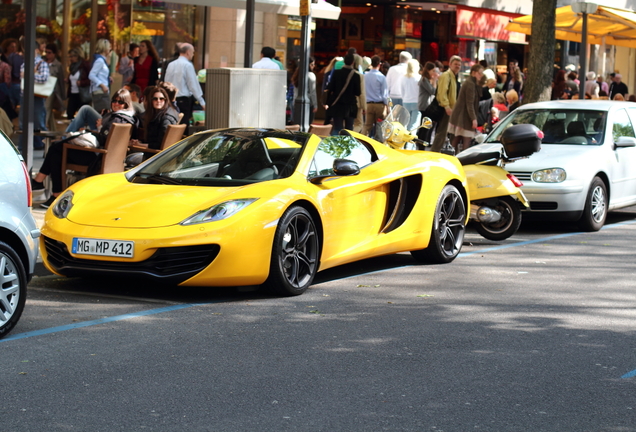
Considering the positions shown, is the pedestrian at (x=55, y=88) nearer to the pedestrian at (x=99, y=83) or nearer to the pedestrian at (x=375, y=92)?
the pedestrian at (x=99, y=83)

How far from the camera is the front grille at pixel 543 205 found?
12.1 meters

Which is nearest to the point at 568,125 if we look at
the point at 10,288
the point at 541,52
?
the point at 541,52

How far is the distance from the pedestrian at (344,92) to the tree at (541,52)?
3126 mm

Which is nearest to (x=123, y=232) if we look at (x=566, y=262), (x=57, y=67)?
(x=566, y=262)

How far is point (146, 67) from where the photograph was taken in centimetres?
1942

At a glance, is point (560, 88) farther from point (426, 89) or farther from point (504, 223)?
point (504, 223)

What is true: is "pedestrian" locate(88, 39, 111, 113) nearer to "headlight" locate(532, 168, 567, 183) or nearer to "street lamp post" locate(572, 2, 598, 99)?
"street lamp post" locate(572, 2, 598, 99)

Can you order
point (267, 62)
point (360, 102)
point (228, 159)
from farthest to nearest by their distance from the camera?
1. point (360, 102)
2. point (267, 62)
3. point (228, 159)

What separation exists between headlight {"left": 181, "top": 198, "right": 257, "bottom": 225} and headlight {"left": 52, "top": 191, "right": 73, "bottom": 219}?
1019mm

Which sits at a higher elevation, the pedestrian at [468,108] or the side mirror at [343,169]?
the pedestrian at [468,108]

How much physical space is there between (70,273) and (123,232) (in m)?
0.56

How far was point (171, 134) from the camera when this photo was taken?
12508 mm

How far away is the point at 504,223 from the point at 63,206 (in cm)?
518

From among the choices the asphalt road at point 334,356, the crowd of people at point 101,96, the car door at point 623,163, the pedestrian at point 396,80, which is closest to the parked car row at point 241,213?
the asphalt road at point 334,356
